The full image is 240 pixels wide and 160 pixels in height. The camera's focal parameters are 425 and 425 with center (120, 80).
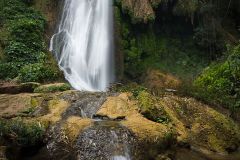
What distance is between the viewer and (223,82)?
1880 centimetres

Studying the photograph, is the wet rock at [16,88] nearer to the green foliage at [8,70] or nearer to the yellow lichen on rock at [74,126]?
the green foliage at [8,70]

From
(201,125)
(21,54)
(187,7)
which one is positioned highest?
(187,7)

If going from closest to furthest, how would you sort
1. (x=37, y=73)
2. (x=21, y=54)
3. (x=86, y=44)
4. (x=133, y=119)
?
1. (x=133, y=119)
2. (x=37, y=73)
3. (x=21, y=54)
4. (x=86, y=44)

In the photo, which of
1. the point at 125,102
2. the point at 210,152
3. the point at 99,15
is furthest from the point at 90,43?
the point at 210,152

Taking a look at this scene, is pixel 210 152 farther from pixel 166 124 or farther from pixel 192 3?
pixel 192 3

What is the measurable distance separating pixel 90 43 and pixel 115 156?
451 inches

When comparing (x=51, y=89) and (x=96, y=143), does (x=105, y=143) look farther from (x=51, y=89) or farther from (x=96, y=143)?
(x=51, y=89)

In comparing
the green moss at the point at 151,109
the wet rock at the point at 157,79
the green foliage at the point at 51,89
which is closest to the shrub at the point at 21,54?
the green foliage at the point at 51,89

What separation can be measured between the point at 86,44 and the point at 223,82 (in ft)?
23.6

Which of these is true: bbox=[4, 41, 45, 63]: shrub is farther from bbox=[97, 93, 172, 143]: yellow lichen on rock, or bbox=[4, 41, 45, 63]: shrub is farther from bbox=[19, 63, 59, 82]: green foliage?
bbox=[97, 93, 172, 143]: yellow lichen on rock

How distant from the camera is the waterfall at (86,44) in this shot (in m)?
20.4

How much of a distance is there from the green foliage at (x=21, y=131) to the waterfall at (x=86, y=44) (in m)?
7.67

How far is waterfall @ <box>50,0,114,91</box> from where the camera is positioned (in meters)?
20.4

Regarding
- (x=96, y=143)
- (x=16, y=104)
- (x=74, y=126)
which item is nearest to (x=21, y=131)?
(x=74, y=126)
